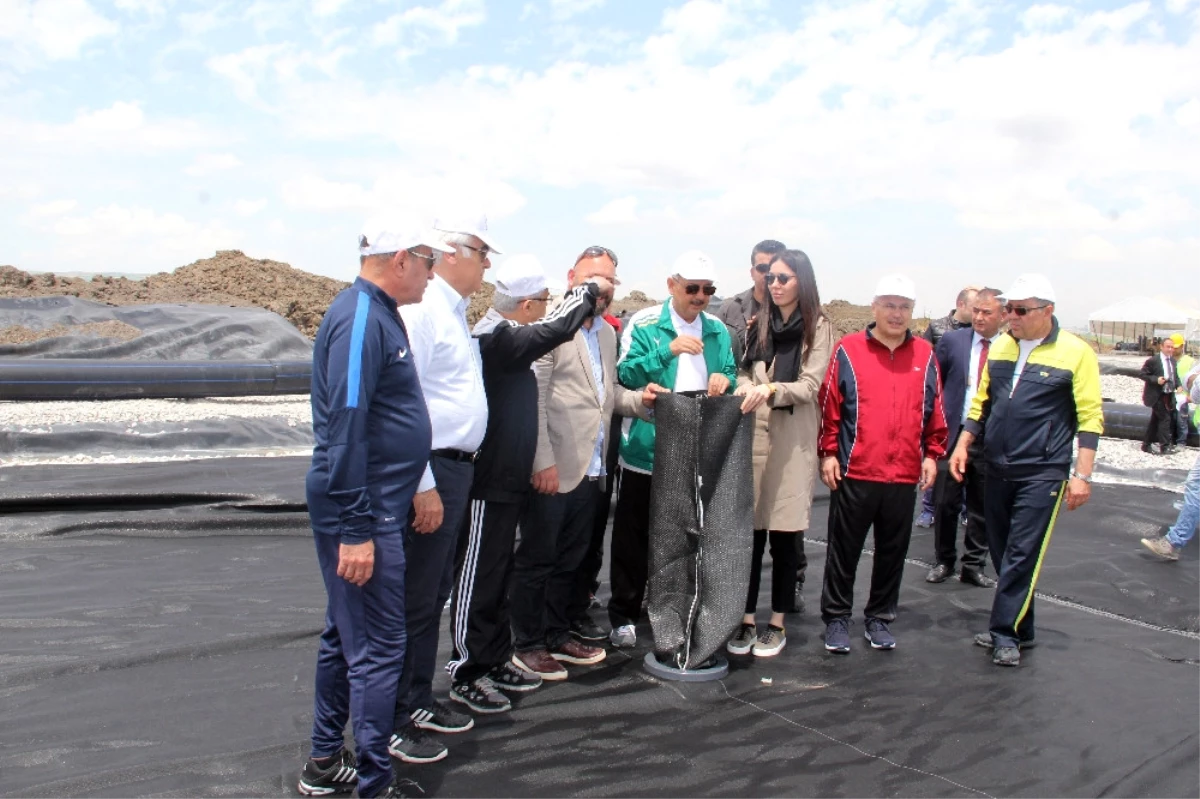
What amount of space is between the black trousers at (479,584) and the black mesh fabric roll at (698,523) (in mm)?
678

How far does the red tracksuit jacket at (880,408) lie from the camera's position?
3.83m

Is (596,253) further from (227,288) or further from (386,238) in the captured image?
(227,288)

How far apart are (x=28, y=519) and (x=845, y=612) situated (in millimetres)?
4406

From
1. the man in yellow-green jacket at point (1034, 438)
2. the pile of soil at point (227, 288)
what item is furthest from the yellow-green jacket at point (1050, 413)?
the pile of soil at point (227, 288)

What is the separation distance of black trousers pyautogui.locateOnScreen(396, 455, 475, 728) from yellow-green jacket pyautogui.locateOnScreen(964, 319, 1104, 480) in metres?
2.38

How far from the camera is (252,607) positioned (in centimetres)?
406

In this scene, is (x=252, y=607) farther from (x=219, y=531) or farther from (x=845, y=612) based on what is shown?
(x=845, y=612)

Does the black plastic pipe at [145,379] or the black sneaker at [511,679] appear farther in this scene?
the black plastic pipe at [145,379]

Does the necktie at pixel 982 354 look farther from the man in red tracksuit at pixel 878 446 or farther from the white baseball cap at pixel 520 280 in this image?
the white baseball cap at pixel 520 280

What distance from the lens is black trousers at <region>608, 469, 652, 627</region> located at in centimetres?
386

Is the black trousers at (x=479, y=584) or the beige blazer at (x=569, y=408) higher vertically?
the beige blazer at (x=569, y=408)

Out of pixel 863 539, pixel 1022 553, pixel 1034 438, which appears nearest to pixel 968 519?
pixel 1022 553

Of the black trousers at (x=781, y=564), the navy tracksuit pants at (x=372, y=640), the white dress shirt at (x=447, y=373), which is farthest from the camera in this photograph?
the black trousers at (x=781, y=564)

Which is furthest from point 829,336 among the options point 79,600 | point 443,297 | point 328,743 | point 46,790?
point 79,600
